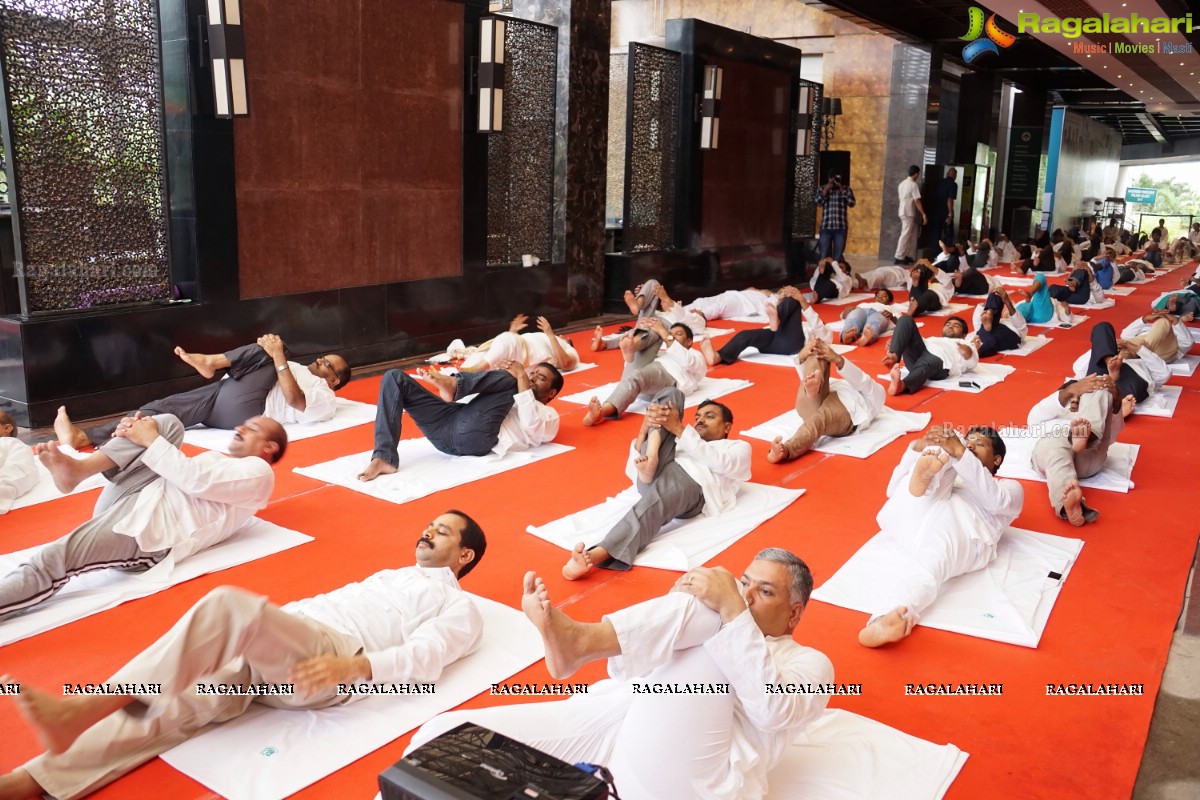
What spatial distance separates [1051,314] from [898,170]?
634 centimetres

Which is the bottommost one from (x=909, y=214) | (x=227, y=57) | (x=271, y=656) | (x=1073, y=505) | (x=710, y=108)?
(x=1073, y=505)

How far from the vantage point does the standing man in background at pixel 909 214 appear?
48.0 feet

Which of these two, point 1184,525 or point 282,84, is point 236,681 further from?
point 282,84

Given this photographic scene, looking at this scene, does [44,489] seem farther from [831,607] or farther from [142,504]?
[831,607]

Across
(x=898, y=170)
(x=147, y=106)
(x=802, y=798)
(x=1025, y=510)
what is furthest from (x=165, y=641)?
(x=898, y=170)

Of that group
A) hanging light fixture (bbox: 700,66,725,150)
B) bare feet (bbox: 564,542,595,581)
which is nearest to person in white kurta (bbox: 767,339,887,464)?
bare feet (bbox: 564,542,595,581)

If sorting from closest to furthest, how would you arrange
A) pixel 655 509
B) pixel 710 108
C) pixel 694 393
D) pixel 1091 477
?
pixel 655 509, pixel 1091 477, pixel 694 393, pixel 710 108

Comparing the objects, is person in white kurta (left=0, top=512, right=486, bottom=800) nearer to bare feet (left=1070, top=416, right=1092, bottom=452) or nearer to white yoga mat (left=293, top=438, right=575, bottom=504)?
white yoga mat (left=293, top=438, right=575, bottom=504)

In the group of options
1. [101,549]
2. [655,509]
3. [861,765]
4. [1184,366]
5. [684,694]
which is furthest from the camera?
[1184,366]

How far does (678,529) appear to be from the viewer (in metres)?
3.96

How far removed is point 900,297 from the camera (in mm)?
11992

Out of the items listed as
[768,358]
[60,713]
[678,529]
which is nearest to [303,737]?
[60,713]

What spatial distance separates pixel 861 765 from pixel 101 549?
240 centimetres

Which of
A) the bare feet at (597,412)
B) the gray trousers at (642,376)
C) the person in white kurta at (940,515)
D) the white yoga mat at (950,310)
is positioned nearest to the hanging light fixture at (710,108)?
the white yoga mat at (950,310)
